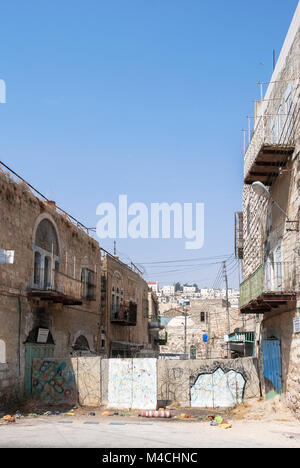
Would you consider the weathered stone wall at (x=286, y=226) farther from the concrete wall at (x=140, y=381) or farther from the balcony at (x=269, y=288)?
the concrete wall at (x=140, y=381)

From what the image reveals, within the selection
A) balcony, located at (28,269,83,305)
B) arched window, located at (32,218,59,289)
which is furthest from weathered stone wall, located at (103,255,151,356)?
arched window, located at (32,218,59,289)

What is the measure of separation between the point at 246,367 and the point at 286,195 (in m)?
6.88

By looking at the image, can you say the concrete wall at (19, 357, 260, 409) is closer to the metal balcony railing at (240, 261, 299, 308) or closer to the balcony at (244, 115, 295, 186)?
the metal balcony railing at (240, 261, 299, 308)

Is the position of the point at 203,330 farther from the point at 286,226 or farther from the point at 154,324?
the point at 286,226

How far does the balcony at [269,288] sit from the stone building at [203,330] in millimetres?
33914

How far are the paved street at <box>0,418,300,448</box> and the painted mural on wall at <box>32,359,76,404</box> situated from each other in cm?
386

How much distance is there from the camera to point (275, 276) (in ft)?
57.2

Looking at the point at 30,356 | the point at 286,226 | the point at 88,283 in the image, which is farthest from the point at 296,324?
the point at 88,283

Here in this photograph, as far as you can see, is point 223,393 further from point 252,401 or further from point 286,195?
point 286,195

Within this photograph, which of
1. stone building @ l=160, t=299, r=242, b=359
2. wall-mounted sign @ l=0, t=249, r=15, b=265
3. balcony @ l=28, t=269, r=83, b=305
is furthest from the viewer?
stone building @ l=160, t=299, r=242, b=359

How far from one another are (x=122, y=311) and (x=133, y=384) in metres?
12.0

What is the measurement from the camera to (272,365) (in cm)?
1725

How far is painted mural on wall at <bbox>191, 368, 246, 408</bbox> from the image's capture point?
60.2ft
